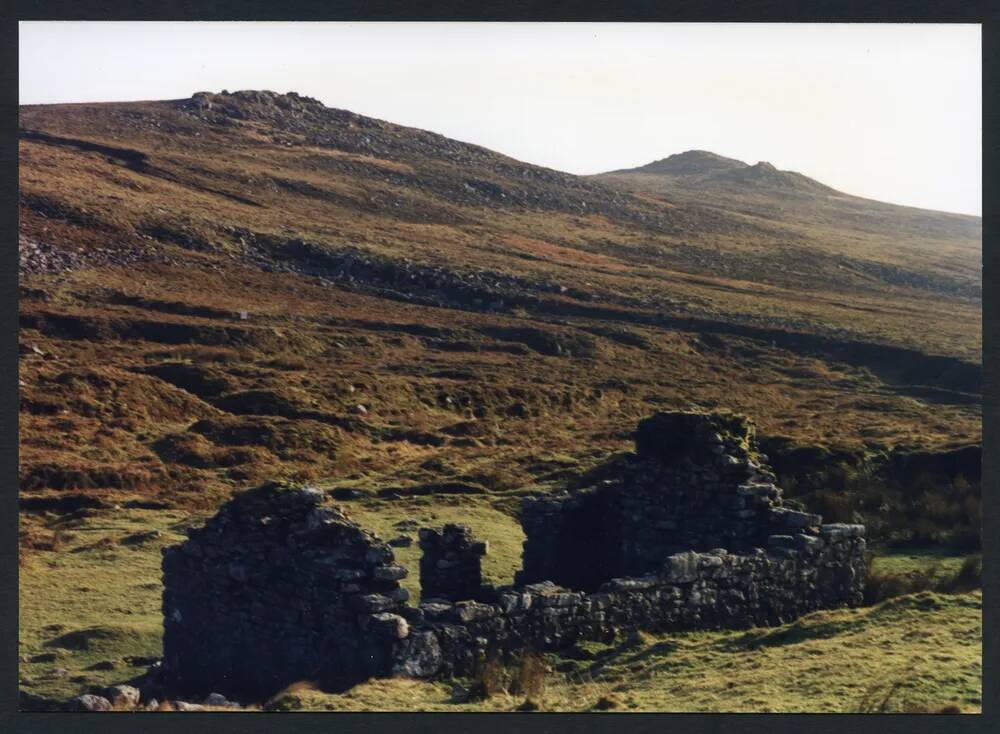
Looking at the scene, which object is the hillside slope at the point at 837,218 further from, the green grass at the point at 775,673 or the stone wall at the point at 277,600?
the stone wall at the point at 277,600

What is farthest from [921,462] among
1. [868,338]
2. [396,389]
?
[868,338]

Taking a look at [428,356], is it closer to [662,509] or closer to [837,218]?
[662,509]

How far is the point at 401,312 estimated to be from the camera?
7162 cm

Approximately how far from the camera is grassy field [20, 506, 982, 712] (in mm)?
13281

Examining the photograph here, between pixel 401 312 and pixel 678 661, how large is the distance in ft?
188

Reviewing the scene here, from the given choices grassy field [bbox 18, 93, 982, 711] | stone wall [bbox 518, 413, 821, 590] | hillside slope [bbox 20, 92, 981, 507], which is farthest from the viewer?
hillside slope [bbox 20, 92, 981, 507]

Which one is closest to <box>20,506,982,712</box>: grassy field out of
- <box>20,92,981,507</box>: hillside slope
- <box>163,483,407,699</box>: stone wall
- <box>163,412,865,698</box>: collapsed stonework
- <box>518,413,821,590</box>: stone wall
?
<box>163,412,865,698</box>: collapsed stonework

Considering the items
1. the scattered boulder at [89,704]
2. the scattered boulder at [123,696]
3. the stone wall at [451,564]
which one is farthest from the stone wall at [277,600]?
the stone wall at [451,564]

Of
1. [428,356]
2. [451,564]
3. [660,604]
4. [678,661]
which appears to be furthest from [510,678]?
[428,356]

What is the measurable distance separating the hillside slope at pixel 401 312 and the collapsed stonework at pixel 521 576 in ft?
34.5

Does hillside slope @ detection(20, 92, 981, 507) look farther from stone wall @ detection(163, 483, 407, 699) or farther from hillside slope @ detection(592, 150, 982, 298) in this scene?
stone wall @ detection(163, 483, 407, 699)

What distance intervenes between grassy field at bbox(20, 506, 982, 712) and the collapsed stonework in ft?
1.35

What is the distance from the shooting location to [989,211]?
13.9 metres

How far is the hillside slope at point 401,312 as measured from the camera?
37062mm
